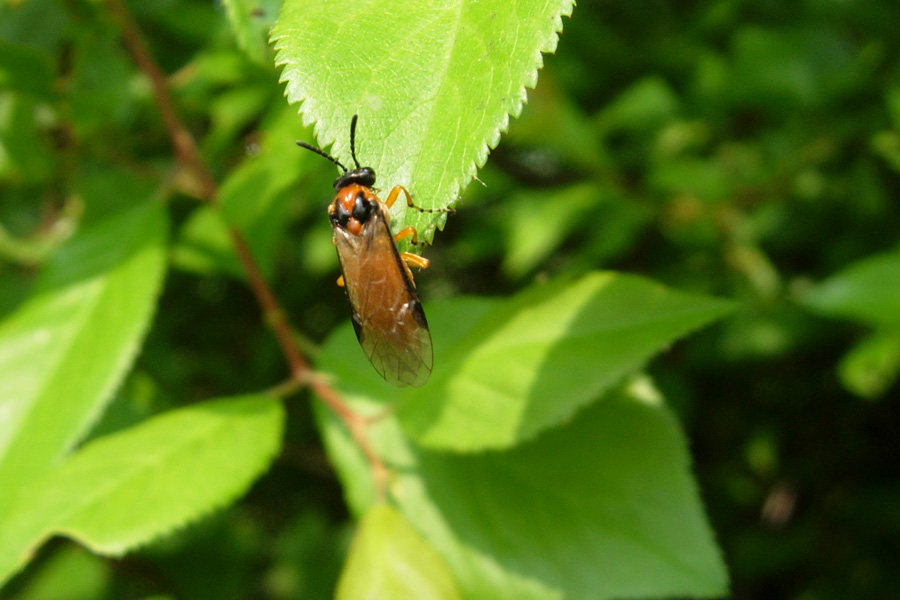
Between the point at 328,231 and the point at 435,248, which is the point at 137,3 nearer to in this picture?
the point at 328,231

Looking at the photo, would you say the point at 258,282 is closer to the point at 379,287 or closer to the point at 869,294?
the point at 379,287

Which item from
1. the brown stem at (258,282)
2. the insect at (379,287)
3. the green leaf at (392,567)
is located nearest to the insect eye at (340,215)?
the insect at (379,287)

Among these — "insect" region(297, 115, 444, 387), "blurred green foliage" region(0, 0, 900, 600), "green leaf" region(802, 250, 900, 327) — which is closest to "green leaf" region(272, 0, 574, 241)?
"insect" region(297, 115, 444, 387)

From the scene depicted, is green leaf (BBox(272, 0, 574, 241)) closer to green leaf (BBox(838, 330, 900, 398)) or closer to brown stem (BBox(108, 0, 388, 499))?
brown stem (BBox(108, 0, 388, 499))

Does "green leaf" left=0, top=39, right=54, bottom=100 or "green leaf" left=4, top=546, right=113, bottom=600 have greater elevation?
"green leaf" left=0, top=39, right=54, bottom=100

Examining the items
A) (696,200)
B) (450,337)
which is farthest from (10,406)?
(696,200)
